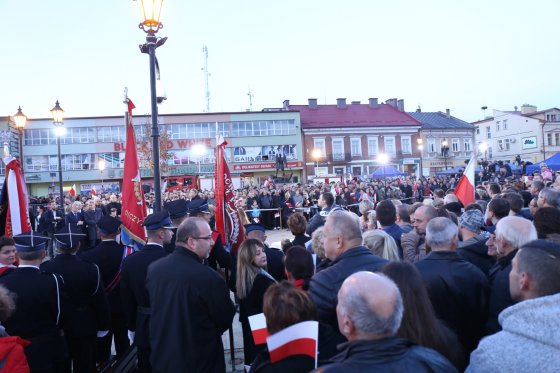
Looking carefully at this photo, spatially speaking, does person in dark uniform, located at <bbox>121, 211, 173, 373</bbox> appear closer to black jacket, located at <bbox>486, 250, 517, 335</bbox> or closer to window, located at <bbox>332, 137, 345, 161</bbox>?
black jacket, located at <bbox>486, 250, 517, 335</bbox>

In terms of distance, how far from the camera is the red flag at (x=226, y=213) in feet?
21.2

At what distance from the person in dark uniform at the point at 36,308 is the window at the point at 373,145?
52.4m

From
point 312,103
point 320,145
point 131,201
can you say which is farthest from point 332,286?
point 312,103

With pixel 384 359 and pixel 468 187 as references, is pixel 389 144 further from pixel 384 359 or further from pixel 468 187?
pixel 384 359

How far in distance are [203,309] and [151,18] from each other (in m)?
4.35

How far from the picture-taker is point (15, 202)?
5.80 meters

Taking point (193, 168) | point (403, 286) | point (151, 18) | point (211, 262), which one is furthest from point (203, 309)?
point (193, 168)

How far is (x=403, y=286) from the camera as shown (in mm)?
2469

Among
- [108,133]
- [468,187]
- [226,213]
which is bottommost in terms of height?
[226,213]

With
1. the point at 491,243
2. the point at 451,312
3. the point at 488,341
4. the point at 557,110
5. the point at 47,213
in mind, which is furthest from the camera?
the point at 557,110

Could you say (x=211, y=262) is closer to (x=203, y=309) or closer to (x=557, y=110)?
(x=203, y=309)

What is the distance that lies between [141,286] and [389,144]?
175 ft

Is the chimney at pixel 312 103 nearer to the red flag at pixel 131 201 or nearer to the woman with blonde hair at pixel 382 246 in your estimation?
the red flag at pixel 131 201

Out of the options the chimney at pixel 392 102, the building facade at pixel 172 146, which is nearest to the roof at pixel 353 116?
the chimney at pixel 392 102
